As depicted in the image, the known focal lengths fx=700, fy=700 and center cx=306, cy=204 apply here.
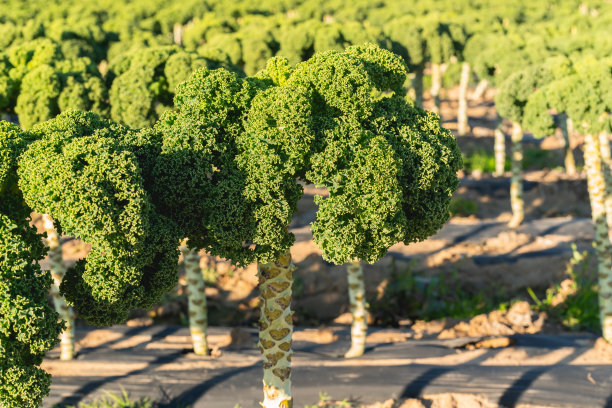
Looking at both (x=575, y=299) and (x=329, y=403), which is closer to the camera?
(x=329, y=403)

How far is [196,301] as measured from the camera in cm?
1628

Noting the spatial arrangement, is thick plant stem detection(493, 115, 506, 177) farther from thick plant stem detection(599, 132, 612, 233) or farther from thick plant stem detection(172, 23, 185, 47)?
thick plant stem detection(172, 23, 185, 47)

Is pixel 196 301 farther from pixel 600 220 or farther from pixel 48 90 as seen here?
pixel 600 220

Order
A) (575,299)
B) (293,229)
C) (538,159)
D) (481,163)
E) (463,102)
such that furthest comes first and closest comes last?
(463,102) → (538,159) → (481,163) → (293,229) → (575,299)

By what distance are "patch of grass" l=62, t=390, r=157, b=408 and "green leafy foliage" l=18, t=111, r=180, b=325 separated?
18.6ft

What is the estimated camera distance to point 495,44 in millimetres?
27359

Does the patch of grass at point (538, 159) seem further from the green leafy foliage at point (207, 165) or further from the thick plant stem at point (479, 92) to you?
the green leafy foliage at point (207, 165)

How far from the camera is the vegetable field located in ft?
30.0

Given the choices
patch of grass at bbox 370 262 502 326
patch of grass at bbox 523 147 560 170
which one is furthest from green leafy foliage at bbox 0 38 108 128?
patch of grass at bbox 523 147 560 170

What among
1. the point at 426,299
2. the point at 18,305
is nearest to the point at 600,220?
the point at 426,299

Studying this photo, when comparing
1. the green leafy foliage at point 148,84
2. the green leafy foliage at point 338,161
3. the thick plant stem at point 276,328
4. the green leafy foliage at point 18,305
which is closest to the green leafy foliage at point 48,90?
the green leafy foliage at point 148,84

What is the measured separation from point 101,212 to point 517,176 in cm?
1902

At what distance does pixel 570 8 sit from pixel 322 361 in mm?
53064

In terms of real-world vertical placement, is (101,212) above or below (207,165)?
below
